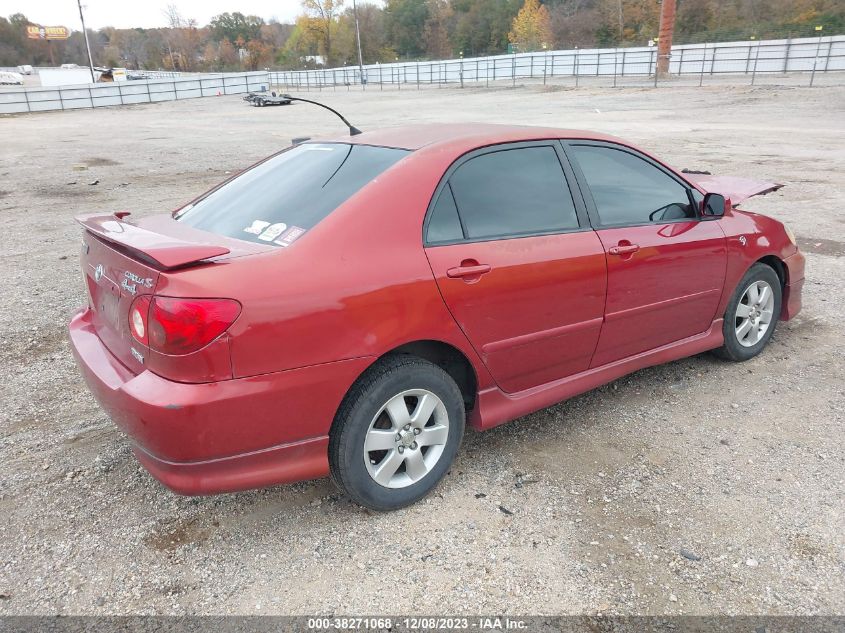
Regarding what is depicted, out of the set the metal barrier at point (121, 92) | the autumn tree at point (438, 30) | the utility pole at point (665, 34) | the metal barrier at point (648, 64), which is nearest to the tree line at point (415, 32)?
the autumn tree at point (438, 30)

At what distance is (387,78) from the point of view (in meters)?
67.8

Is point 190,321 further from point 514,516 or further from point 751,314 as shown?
point 751,314

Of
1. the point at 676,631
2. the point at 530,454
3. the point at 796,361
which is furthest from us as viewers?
→ the point at 796,361

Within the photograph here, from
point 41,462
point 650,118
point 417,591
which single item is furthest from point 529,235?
point 650,118

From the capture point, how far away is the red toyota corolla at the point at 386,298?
2367 millimetres

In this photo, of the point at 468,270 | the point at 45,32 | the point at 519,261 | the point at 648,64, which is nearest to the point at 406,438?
the point at 468,270

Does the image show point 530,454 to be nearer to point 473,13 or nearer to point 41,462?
point 41,462

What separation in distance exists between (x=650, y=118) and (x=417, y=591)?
75.0 ft

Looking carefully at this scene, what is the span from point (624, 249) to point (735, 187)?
5.66 ft

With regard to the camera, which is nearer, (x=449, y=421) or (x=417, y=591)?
(x=417, y=591)

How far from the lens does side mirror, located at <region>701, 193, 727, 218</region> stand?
3.78m

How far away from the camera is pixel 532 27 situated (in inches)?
3253

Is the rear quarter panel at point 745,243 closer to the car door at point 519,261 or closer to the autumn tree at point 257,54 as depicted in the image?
the car door at point 519,261

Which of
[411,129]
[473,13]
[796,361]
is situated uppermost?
[473,13]
